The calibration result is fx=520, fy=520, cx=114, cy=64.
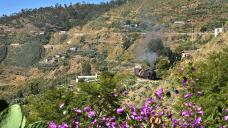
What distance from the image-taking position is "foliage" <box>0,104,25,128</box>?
1302 millimetres

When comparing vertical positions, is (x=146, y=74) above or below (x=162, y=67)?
below

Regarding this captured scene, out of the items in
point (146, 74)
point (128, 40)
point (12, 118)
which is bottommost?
point (128, 40)

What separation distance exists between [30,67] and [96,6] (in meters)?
42.1

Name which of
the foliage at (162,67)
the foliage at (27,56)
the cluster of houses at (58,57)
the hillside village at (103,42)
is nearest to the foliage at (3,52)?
the hillside village at (103,42)

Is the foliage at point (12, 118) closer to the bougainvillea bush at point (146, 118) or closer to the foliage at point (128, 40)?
the bougainvillea bush at point (146, 118)

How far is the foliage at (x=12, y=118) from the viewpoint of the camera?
130cm

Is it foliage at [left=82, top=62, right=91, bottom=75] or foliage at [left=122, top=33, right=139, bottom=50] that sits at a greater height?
foliage at [left=122, top=33, right=139, bottom=50]

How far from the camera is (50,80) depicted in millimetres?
72438

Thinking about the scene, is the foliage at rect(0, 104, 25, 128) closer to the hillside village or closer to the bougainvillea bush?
the bougainvillea bush

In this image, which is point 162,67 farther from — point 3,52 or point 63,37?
point 63,37

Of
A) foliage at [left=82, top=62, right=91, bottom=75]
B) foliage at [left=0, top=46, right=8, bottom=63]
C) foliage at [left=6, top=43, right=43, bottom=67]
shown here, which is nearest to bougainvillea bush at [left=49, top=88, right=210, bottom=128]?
foliage at [left=82, top=62, right=91, bottom=75]

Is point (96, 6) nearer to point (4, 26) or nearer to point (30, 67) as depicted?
point (4, 26)

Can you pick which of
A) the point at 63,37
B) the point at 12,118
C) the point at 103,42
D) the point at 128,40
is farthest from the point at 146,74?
the point at 63,37

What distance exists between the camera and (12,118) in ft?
4.30
